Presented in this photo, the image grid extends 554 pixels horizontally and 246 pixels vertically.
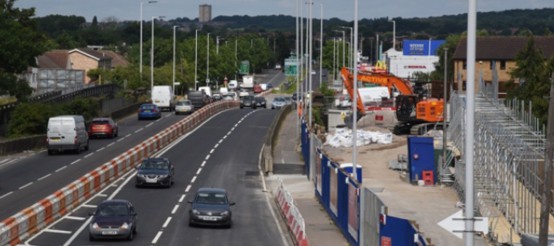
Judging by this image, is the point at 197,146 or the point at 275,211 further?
the point at 197,146

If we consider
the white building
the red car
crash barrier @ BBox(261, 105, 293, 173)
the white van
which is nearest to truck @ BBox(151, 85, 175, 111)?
crash barrier @ BBox(261, 105, 293, 173)

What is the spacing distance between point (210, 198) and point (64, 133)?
25.3 metres

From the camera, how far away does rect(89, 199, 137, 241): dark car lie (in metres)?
35.8

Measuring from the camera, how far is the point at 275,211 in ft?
152

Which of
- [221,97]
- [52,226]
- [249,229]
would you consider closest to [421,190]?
[249,229]

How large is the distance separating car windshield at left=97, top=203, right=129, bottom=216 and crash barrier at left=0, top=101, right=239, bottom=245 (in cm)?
241

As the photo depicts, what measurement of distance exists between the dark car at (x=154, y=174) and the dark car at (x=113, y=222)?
14464 mm

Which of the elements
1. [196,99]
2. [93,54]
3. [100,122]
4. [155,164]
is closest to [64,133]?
[100,122]

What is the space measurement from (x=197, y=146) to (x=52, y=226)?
34.7m

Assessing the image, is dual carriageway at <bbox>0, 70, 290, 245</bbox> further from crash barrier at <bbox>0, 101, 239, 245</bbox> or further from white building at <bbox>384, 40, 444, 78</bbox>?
white building at <bbox>384, 40, 444, 78</bbox>

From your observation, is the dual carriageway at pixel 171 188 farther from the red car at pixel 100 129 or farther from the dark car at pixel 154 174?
the red car at pixel 100 129

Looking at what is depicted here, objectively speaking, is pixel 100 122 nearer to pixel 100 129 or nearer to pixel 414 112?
pixel 100 129

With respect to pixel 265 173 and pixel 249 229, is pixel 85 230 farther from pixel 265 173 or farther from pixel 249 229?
pixel 265 173

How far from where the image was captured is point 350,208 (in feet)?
121
